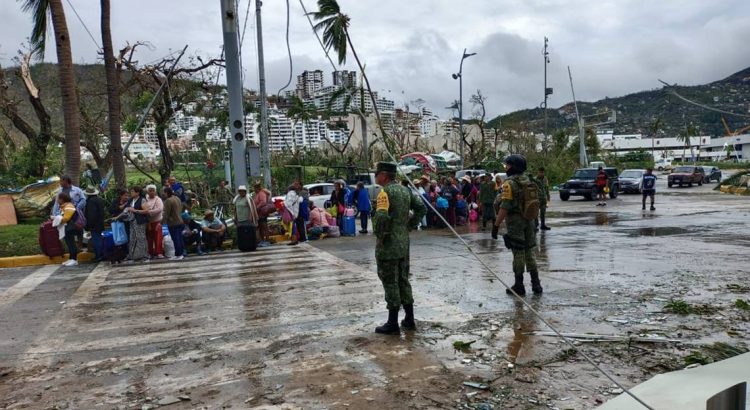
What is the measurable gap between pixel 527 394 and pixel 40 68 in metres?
25.6

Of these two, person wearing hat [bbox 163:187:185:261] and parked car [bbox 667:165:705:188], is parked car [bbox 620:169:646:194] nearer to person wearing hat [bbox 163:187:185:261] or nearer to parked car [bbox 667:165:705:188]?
parked car [bbox 667:165:705:188]

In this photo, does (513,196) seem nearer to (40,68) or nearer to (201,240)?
(201,240)

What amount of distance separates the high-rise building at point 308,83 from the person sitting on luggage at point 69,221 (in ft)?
81.7

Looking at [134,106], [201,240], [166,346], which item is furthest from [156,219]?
[134,106]

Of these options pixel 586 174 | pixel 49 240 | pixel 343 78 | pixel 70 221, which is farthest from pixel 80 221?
pixel 586 174

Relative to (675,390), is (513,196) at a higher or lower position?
higher

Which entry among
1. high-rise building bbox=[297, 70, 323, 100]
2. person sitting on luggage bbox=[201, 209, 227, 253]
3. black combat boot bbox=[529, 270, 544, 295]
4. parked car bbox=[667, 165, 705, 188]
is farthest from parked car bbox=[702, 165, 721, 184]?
black combat boot bbox=[529, 270, 544, 295]

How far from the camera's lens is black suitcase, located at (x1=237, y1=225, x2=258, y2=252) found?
12.6m

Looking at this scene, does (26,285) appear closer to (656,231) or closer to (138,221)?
(138,221)

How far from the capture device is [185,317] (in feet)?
21.8

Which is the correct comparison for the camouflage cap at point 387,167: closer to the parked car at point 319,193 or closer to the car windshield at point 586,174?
the parked car at point 319,193

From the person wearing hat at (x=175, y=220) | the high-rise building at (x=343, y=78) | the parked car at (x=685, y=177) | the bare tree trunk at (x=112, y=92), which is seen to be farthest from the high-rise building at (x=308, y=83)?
the parked car at (x=685, y=177)

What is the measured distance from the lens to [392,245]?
5.73m

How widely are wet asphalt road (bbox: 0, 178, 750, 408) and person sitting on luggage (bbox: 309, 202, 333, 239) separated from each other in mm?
3491
